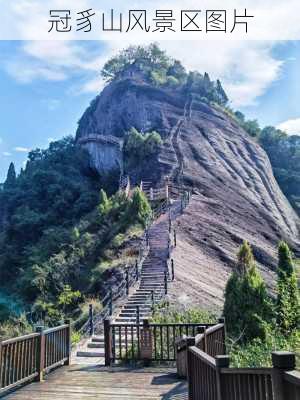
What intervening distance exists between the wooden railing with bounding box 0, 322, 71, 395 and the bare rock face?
871 centimetres

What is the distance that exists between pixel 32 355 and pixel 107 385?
136 cm

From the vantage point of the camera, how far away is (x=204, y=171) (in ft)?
128

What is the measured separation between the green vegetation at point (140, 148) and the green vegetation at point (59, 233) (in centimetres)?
459

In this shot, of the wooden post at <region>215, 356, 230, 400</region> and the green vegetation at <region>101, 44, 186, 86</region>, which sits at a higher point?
the green vegetation at <region>101, 44, 186, 86</region>

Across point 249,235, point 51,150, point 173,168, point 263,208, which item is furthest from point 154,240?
point 51,150

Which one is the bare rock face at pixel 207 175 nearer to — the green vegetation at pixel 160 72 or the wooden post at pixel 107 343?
the green vegetation at pixel 160 72

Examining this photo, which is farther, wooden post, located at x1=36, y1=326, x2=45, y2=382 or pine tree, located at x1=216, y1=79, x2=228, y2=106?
pine tree, located at x1=216, y1=79, x2=228, y2=106

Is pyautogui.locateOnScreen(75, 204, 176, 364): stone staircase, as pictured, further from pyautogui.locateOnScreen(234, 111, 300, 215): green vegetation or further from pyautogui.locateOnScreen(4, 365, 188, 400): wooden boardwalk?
pyautogui.locateOnScreen(234, 111, 300, 215): green vegetation

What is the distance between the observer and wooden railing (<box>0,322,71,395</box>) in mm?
6398

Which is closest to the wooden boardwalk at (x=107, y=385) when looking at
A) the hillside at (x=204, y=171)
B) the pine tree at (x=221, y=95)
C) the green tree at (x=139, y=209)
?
the hillside at (x=204, y=171)

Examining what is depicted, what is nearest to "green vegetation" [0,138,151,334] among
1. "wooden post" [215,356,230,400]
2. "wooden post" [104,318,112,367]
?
"wooden post" [104,318,112,367]

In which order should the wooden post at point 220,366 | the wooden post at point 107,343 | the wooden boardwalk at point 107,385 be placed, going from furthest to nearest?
the wooden post at point 107,343 → the wooden boardwalk at point 107,385 → the wooden post at point 220,366

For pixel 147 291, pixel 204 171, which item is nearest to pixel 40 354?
pixel 147 291

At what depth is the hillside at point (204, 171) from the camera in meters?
24.2
